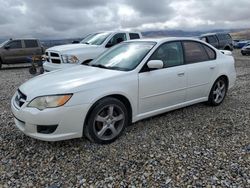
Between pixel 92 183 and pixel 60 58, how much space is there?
6055 millimetres

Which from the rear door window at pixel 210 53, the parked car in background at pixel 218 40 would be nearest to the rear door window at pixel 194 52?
the rear door window at pixel 210 53

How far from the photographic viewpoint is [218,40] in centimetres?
1908

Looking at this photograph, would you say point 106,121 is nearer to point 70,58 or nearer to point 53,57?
point 70,58

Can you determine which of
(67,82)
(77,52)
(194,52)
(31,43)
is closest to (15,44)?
(31,43)

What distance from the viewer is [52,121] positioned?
3.37 m

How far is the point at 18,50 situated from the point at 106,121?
12.9m

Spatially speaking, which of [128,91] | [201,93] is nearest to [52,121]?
[128,91]

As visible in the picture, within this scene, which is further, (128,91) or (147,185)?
(128,91)

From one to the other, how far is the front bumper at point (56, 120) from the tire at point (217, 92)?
3100 millimetres

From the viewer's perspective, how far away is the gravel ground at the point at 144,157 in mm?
2979

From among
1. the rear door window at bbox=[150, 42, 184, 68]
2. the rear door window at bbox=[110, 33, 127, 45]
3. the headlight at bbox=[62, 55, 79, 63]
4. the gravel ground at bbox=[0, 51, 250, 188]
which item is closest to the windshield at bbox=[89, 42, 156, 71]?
the rear door window at bbox=[150, 42, 184, 68]

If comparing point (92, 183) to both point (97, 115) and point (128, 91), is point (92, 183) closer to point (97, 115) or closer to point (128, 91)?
point (97, 115)

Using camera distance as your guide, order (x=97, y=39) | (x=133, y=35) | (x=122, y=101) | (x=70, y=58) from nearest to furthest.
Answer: (x=122, y=101) < (x=70, y=58) < (x=97, y=39) < (x=133, y=35)

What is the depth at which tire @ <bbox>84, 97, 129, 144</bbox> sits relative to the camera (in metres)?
3.63
